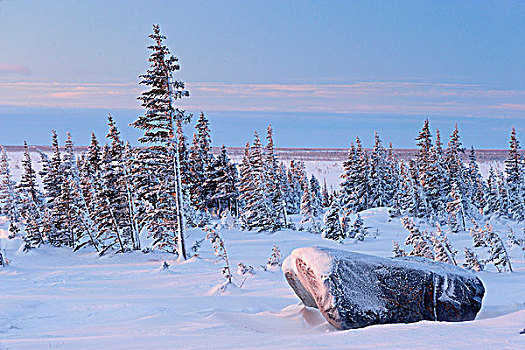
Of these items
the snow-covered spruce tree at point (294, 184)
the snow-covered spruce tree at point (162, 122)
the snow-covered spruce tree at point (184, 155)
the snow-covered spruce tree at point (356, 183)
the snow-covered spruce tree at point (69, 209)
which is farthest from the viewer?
the snow-covered spruce tree at point (294, 184)

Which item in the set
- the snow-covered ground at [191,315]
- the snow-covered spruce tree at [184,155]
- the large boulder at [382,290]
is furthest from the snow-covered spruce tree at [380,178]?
the large boulder at [382,290]

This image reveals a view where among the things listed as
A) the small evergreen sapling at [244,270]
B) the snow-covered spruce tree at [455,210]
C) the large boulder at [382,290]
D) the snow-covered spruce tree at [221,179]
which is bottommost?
the snow-covered spruce tree at [455,210]

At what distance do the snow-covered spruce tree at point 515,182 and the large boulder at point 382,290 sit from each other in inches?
1719

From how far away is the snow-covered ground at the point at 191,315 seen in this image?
6730 millimetres

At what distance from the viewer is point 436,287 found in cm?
921

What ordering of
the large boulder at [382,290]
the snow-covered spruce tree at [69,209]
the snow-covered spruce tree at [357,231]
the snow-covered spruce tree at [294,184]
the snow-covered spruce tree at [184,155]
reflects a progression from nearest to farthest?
1. the large boulder at [382,290]
2. the snow-covered spruce tree at [69,209]
3. the snow-covered spruce tree at [357,231]
4. the snow-covered spruce tree at [184,155]
5. the snow-covered spruce tree at [294,184]

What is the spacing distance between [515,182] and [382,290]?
155 feet

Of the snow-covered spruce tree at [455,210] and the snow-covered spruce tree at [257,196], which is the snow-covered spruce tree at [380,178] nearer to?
the snow-covered spruce tree at [455,210]

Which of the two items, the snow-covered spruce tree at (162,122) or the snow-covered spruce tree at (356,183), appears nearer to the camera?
the snow-covered spruce tree at (162,122)

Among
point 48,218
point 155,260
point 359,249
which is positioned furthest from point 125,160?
point 359,249

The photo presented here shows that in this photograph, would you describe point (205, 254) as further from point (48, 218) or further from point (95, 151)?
point (48, 218)

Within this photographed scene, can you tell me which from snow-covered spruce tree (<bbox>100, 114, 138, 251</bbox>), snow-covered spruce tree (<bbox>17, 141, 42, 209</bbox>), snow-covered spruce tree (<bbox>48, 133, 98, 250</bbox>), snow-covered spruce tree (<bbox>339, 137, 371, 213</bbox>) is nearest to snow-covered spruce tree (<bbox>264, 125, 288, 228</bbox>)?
snow-covered spruce tree (<bbox>339, 137, 371, 213</bbox>)

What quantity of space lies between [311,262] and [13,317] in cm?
735

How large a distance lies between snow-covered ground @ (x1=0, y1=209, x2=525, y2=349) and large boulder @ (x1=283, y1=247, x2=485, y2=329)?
66 centimetres
